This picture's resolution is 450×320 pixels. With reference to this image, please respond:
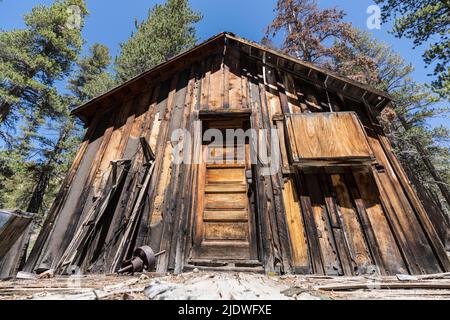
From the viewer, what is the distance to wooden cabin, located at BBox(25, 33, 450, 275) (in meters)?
4.16

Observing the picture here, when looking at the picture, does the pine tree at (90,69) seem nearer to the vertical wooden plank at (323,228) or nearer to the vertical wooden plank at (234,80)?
the vertical wooden plank at (234,80)

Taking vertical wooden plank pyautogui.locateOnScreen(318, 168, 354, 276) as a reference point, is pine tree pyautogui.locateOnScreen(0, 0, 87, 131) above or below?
above

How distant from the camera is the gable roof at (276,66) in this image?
5.63 m

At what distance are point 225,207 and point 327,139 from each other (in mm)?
2769

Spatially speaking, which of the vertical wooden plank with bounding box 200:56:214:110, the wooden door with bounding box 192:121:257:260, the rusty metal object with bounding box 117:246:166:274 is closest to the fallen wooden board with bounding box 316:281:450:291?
the wooden door with bounding box 192:121:257:260

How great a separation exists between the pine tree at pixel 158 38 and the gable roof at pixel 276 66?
8557mm

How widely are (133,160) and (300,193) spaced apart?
4155 millimetres

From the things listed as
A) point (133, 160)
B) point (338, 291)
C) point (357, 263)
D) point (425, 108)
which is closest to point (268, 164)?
point (357, 263)

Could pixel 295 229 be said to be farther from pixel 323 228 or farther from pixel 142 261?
pixel 142 261

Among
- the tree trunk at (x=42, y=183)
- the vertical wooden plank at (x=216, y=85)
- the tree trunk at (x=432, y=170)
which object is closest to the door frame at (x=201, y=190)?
the vertical wooden plank at (x=216, y=85)

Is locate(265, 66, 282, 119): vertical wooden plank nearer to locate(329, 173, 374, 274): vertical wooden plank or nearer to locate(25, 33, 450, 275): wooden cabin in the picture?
locate(25, 33, 450, 275): wooden cabin

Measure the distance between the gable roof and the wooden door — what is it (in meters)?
2.84
